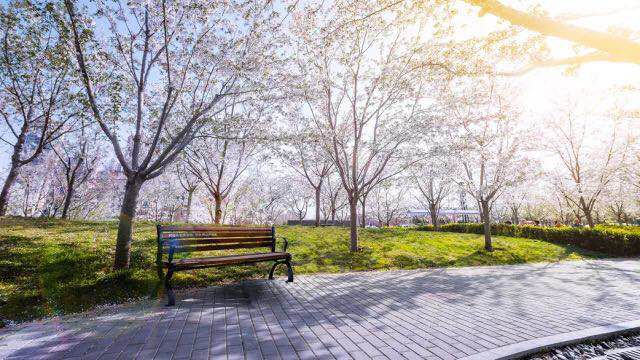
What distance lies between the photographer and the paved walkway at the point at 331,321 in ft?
11.2

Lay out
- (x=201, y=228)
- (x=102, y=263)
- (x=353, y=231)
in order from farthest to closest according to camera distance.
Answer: (x=353, y=231) < (x=102, y=263) < (x=201, y=228)

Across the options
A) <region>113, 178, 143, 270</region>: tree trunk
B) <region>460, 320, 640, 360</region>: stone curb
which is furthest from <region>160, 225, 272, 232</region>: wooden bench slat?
<region>460, 320, 640, 360</region>: stone curb

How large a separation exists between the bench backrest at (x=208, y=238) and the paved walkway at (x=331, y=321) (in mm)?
842

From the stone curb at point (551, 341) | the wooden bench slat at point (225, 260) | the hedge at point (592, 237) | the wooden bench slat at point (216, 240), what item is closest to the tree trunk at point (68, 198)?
the wooden bench slat at point (216, 240)

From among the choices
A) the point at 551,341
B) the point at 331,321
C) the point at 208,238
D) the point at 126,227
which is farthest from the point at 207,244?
the point at 551,341

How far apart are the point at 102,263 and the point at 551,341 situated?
7.93 meters

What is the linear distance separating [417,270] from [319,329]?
5530 millimetres

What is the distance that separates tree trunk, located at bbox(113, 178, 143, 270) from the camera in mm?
6609

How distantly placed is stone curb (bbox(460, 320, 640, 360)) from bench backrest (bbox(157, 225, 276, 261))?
4.60 meters

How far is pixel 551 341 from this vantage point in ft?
12.1

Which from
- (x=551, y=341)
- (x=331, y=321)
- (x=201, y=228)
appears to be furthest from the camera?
(x=201, y=228)

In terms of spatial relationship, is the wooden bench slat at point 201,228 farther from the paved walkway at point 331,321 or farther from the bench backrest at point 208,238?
the paved walkway at point 331,321

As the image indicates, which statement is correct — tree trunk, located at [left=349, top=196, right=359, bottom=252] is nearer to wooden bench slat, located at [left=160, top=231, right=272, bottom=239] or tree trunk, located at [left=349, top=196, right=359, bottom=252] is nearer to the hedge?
wooden bench slat, located at [left=160, top=231, right=272, bottom=239]

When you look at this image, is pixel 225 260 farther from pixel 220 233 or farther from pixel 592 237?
pixel 592 237
